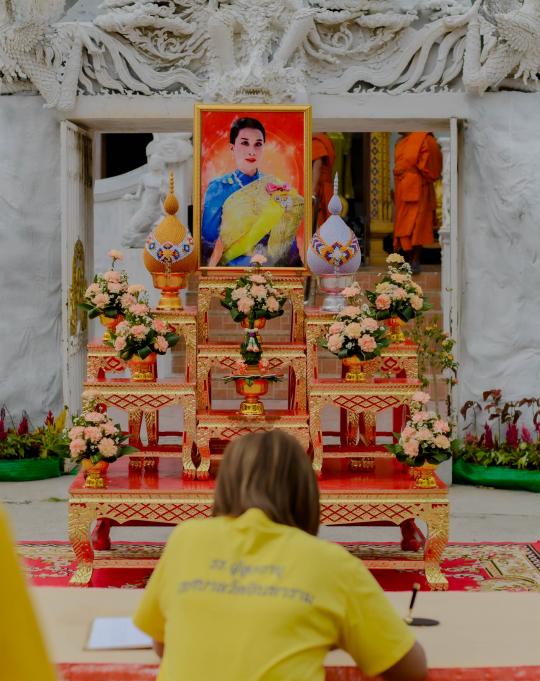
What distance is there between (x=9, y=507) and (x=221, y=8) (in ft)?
12.3

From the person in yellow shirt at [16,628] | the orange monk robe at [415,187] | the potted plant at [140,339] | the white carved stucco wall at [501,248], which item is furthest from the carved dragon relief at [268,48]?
the person in yellow shirt at [16,628]

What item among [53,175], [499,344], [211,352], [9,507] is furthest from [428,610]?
[53,175]

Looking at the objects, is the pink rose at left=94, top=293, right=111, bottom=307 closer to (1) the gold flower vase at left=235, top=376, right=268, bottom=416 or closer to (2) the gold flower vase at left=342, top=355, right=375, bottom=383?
(1) the gold flower vase at left=235, top=376, right=268, bottom=416

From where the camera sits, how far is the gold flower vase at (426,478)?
650cm

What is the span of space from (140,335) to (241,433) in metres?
0.73

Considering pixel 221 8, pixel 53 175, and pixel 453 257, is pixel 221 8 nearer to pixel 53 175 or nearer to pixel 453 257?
pixel 53 175

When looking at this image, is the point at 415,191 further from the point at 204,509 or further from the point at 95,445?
the point at 95,445

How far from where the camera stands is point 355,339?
22.2ft

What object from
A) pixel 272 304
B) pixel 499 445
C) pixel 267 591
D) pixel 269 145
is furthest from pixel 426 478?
pixel 267 591

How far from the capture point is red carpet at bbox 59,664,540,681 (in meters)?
3.26

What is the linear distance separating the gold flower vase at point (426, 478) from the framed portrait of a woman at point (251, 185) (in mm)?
1594

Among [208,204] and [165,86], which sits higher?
[165,86]

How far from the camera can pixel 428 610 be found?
149 inches

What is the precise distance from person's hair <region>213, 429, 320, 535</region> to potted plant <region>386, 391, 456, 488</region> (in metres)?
3.61
